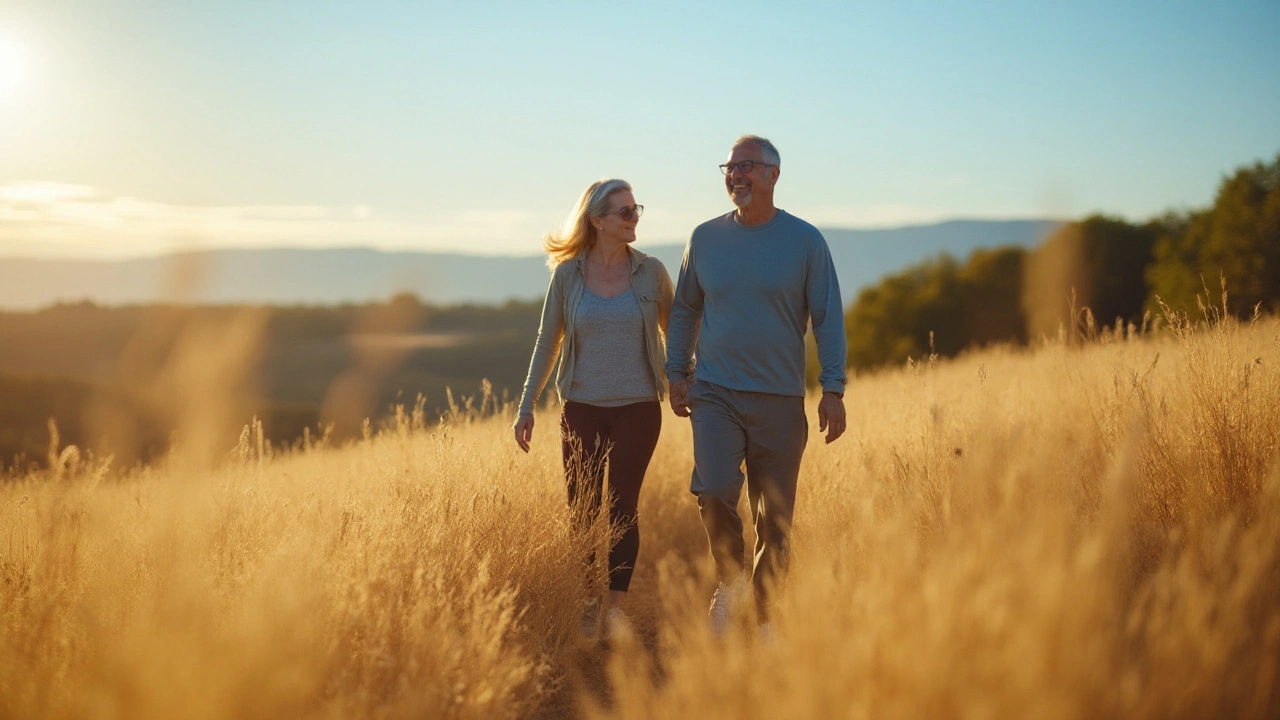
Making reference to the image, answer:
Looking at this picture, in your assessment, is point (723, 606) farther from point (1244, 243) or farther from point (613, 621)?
point (1244, 243)

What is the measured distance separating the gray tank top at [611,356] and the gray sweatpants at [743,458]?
349 millimetres

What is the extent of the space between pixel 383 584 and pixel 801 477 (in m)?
3.76

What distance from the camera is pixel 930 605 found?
2.38 metres

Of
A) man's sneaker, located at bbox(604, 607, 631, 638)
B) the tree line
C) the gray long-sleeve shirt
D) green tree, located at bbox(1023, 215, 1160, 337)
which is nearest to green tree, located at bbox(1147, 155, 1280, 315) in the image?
the tree line

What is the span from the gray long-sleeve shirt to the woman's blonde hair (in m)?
0.64

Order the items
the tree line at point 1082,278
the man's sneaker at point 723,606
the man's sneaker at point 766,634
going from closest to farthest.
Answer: the man's sneaker at point 766,634
the man's sneaker at point 723,606
the tree line at point 1082,278

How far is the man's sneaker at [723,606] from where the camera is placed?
164 inches

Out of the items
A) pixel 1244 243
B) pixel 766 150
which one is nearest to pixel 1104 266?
pixel 1244 243

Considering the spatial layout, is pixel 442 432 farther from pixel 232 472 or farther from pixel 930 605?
pixel 930 605

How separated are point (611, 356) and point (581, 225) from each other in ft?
2.45

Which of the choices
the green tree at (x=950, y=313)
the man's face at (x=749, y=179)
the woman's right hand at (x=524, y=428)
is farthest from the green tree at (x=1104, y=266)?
the woman's right hand at (x=524, y=428)

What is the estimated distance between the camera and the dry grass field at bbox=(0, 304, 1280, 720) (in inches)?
93.7

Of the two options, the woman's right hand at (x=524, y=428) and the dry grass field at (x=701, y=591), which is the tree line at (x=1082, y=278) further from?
the woman's right hand at (x=524, y=428)

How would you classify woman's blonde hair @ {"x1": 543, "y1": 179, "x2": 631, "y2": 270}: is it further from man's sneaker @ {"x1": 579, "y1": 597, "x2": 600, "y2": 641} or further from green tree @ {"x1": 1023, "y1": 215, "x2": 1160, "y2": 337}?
green tree @ {"x1": 1023, "y1": 215, "x2": 1160, "y2": 337}
